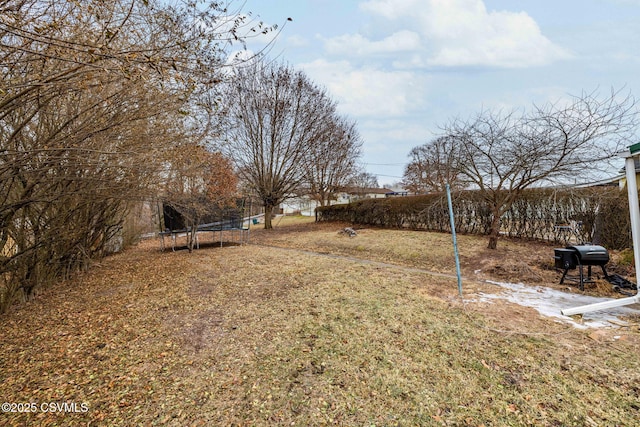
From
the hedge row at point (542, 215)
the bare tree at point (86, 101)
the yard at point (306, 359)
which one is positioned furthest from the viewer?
the hedge row at point (542, 215)

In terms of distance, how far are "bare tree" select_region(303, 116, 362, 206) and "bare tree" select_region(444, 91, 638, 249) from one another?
769cm

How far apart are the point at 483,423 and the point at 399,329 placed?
124 cm

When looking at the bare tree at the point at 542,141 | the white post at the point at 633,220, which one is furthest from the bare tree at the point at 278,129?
the white post at the point at 633,220

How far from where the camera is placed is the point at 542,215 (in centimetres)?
769

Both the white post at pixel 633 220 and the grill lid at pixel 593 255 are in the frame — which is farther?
the grill lid at pixel 593 255

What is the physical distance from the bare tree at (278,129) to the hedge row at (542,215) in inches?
189

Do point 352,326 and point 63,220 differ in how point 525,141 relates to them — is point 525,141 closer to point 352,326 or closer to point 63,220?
point 352,326

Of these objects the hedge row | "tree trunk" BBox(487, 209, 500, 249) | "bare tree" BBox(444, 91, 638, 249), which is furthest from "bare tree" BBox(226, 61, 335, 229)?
"tree trunk" BBox(487, 209, 500, 249)

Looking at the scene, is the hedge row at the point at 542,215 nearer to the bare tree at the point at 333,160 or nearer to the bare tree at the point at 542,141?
the bare tree at the point at 542,141

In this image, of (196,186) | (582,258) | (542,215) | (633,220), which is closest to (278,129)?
(196,186)

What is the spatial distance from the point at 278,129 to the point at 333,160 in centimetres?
404

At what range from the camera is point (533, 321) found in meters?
3.06

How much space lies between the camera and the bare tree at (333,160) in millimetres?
13828

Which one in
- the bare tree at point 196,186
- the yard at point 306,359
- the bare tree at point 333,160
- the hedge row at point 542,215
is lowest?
the yard at point 306,359
